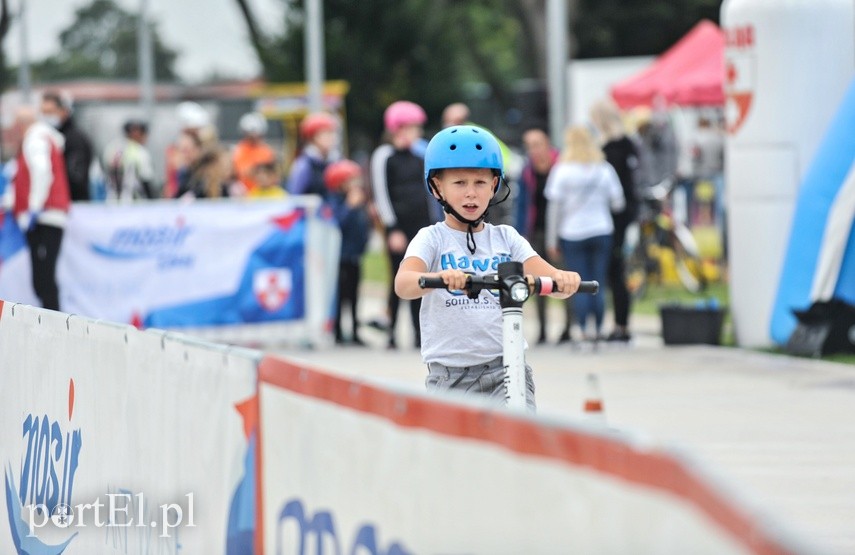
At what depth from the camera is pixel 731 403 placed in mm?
11445

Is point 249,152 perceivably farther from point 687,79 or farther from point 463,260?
point 463,260

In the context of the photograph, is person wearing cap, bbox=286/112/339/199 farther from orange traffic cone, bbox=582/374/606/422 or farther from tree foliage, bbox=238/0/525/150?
tree foliage, bbox=238/0/525/150

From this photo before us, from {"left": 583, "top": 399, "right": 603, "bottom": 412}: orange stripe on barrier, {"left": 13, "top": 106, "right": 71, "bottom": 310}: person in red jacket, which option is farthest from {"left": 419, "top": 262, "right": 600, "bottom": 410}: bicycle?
{"left": 13, "top": 106, "right": 71, "bottom": 310}: person in red jacket

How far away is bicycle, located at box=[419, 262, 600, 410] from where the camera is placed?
5.38 m

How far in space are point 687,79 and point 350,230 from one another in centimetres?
1141

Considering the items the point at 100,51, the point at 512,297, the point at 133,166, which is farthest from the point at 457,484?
the point at 100,51

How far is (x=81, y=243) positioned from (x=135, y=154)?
493cm

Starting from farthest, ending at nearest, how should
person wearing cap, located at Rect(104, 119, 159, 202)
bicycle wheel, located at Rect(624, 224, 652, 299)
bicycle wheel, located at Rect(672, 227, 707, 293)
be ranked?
person wearing cap, located at Rect(104, 119, 159, 202) → bicycle wheel, located at Rect(672, 227, 707, 293) → bicycle wheel, located at Rect(624, 224, 652, 299)

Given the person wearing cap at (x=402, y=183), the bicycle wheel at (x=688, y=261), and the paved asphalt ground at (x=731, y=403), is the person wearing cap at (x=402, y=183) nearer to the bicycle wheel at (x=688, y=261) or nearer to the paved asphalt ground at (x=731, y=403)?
the paved asphalt ground at (x=731, y=403)

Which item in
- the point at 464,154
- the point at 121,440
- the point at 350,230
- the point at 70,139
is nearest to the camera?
the point at 121,440

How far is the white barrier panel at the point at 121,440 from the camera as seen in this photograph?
4945 mm

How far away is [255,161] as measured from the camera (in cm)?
1833

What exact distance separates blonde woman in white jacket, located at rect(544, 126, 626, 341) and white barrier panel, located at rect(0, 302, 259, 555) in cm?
817

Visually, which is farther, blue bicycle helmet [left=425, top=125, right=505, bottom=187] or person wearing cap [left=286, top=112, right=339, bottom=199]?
person wearing cap [left=286, top=112, right=339, bottom=199]
